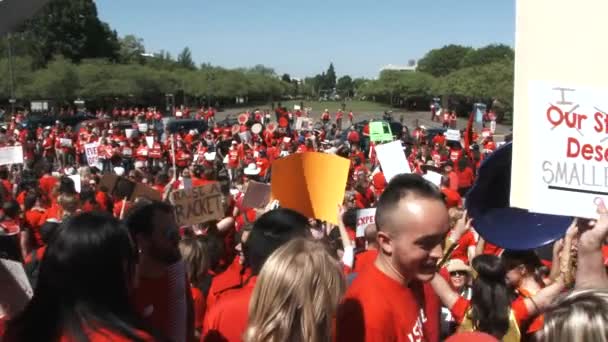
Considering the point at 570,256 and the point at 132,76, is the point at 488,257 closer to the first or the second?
the point at 570,256

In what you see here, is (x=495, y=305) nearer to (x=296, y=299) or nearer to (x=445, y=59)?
(x=296, y=299)

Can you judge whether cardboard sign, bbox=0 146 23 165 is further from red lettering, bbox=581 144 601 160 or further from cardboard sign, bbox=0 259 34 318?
red lettering, bbox=581 144 601 160

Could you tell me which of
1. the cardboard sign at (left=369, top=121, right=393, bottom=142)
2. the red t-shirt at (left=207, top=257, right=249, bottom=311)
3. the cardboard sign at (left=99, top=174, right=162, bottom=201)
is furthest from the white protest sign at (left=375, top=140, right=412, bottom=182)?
the cardboard sign at (left=369, top=121, right=393, bottom=142)

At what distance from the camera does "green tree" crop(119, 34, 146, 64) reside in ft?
319

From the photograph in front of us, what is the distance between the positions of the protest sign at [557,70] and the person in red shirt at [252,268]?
114 centimetres

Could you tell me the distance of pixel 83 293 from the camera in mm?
2395

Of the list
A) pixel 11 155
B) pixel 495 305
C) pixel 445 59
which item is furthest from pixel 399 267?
pixel 445 59

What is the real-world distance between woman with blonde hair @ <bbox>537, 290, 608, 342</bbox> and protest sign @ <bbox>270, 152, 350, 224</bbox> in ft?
10.8

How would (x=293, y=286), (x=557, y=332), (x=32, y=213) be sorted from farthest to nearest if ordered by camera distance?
(x=32, y=213) < (x=293, y=286) < (x=557, y=332)

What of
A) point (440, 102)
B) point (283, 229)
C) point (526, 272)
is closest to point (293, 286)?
point (283, 229)

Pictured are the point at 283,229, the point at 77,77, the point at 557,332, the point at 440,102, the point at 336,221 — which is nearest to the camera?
the point at 557,332

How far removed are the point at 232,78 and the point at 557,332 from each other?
7905 cm

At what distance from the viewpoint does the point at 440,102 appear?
7575 centimetres

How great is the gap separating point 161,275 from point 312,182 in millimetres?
2134
